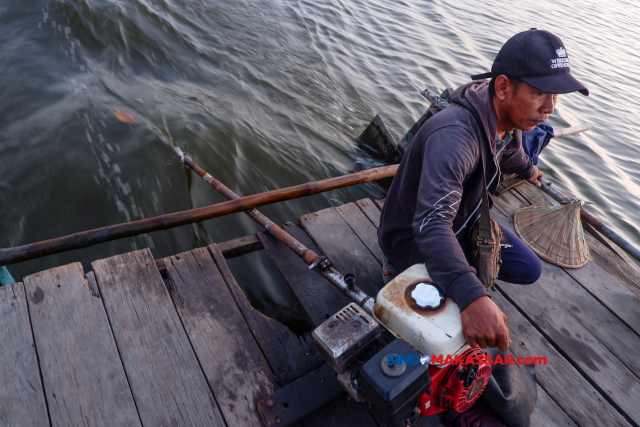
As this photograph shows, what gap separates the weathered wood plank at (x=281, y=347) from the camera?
8.16ft

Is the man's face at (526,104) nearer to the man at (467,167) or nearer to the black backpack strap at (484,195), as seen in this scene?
the man at (467,167)

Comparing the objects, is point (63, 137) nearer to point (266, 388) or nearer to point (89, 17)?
point (89, 17)

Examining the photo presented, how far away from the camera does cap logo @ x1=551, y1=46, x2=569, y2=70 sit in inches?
85.3

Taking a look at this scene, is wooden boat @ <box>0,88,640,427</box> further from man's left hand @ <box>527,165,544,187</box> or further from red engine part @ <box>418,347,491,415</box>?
man's left hand @ <box>527,165,544,187</box>

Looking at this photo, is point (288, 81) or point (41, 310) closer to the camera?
point (41, 310)

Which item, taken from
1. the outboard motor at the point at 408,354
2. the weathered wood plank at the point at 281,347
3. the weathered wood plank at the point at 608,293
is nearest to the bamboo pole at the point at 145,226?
the weathered wood plank at the point at 281,347

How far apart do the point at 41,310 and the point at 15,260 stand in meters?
0.51

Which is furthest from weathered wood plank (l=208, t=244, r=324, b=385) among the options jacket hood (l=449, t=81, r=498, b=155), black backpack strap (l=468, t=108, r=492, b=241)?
jacket hood (l=449, t=81, r=498, b=155)

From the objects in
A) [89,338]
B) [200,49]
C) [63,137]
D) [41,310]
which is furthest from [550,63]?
[200,49]

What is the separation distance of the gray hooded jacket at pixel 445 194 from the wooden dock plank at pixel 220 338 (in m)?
1.24

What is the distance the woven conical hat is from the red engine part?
7.90 ft

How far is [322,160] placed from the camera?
6.29 metres

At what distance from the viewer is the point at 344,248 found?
11.6 ft

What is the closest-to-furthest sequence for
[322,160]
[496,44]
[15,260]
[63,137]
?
[15,260]
[63,137]
[322,160]
[496,44]
